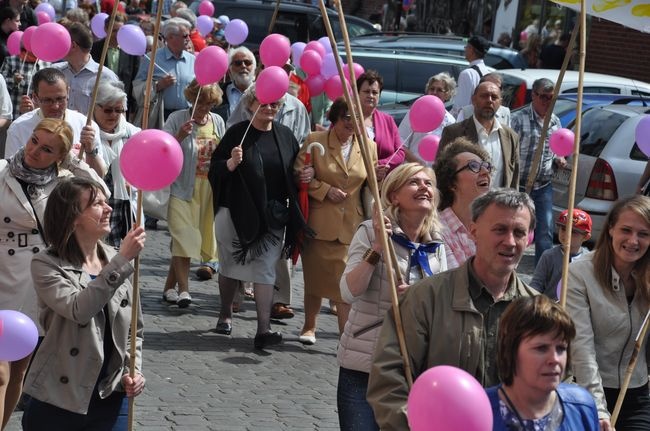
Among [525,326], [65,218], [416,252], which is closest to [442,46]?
[416,252]

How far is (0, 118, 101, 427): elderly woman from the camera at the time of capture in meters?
6.19

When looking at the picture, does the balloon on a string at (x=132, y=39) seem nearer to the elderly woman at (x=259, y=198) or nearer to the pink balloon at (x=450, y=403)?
the elderly woman at (x=259, y=198)

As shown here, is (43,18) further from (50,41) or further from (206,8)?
(50,41)

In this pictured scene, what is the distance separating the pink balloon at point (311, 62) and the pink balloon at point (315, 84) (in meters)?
0.11

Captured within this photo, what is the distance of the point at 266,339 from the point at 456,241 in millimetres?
3389

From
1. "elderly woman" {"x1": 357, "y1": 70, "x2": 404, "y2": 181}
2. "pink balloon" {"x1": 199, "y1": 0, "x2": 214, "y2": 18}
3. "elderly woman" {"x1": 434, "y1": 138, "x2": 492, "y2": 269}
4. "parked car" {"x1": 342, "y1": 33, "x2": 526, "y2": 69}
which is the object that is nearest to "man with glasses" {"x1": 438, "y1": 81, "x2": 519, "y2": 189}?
"elderly woman" {"x1": 357, "y1": 70, "x2": 404, "y2": 181}

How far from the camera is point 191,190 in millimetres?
10133

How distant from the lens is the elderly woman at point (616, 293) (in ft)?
16.7

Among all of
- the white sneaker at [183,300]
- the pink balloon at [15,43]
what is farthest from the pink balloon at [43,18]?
the white sneaker at [183,300]

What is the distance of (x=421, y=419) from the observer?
3.35 metres

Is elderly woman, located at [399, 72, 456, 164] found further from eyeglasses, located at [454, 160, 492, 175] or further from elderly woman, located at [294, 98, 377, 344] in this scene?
eyeglasses, located at [454, 160, 492, 175]

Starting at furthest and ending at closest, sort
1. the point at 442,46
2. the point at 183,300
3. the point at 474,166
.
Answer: the point at 442,46, the point at 183,300, the point at 474,166

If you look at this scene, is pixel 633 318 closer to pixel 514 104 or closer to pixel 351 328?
pixel 351 328

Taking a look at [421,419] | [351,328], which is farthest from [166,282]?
[421,419]
